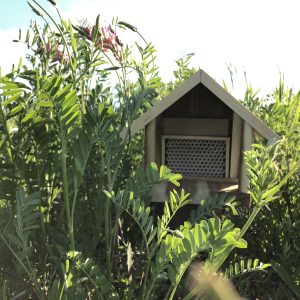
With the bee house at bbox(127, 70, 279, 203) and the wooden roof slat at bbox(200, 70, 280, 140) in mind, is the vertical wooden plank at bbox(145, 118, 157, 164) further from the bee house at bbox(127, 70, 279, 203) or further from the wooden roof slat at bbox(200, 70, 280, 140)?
the wooden roof slat at bbox(200, 70, 280, 140)

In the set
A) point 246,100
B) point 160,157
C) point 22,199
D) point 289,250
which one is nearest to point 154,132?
point 160,157

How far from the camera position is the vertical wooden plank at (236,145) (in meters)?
1.62

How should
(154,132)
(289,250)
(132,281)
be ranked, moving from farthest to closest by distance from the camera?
(154,132) < (289,250) < (132,281)

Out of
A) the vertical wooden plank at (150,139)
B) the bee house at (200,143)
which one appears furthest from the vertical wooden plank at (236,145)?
the vertical wooden plank at (150,139)

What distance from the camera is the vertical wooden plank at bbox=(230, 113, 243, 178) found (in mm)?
1620

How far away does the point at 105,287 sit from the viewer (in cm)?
95

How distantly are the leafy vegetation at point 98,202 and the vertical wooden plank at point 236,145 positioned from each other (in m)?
0.14

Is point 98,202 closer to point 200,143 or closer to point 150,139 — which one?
point 150,139

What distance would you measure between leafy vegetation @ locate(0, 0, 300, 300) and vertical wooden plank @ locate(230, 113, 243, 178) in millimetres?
135

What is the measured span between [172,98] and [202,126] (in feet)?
0.92

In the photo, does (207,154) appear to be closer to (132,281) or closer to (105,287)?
(132,281)

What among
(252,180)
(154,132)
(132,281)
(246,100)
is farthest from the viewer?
(246,100)

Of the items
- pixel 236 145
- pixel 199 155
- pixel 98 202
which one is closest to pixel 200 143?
pixel 199 155

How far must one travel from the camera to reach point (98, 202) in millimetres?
1235
